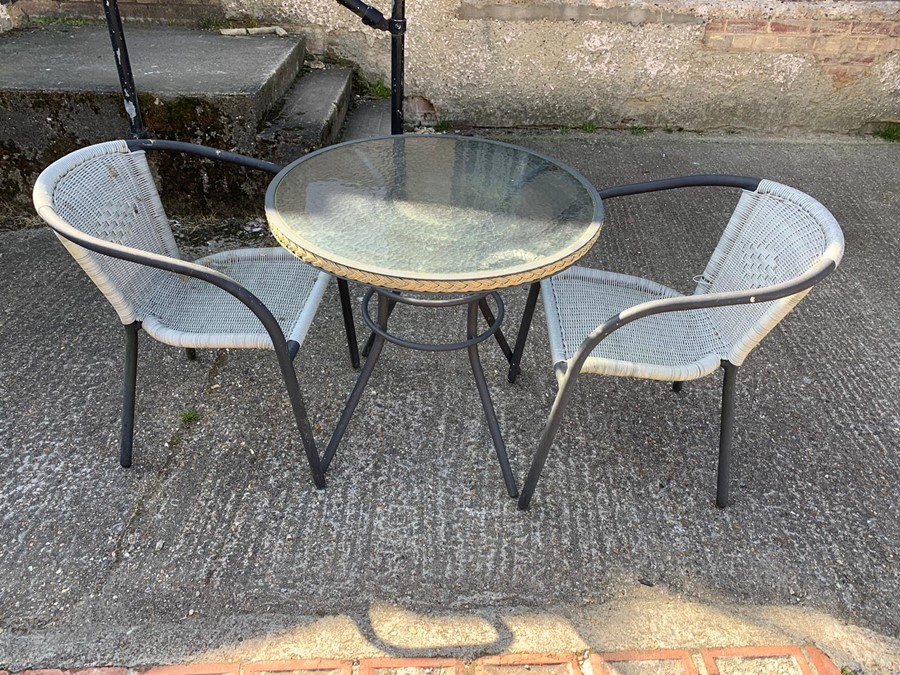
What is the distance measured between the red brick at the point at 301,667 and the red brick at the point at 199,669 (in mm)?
27

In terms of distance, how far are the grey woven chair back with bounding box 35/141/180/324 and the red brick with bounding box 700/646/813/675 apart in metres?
1.72

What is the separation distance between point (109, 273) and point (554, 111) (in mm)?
3193

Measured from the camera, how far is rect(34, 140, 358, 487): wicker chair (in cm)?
145

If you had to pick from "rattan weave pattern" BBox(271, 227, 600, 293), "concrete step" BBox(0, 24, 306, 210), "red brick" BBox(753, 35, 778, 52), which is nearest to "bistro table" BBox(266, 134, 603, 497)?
"rattan weave pattern" BBox(271, 227, 600, 293)

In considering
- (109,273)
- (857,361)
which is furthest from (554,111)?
(109,273)

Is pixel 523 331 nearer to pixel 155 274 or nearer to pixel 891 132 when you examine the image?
pixel 155 274

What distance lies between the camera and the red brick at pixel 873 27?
3668 millimetres

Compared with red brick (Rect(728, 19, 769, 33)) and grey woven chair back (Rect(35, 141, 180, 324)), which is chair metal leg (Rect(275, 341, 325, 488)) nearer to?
grey woven chair back (Rect(35, 141, 180, 324))

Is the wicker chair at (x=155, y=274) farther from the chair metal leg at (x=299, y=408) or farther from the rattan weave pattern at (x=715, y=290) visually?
the rattan weave pattern at (x=715, y=290)

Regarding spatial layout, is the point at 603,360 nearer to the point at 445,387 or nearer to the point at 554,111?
the point at 445,387

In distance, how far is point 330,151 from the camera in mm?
1924

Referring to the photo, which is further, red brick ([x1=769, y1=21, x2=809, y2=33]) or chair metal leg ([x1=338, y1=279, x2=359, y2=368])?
red brick ([x1=769, y1=21, x2=809, y2=33])

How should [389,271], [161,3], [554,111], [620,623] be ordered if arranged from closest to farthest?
[389,271] → [620,623] → [161,3] → [554,111]

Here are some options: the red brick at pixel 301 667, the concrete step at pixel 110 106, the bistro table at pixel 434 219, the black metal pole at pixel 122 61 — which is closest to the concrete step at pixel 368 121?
the concrete step at pixel 110 106
